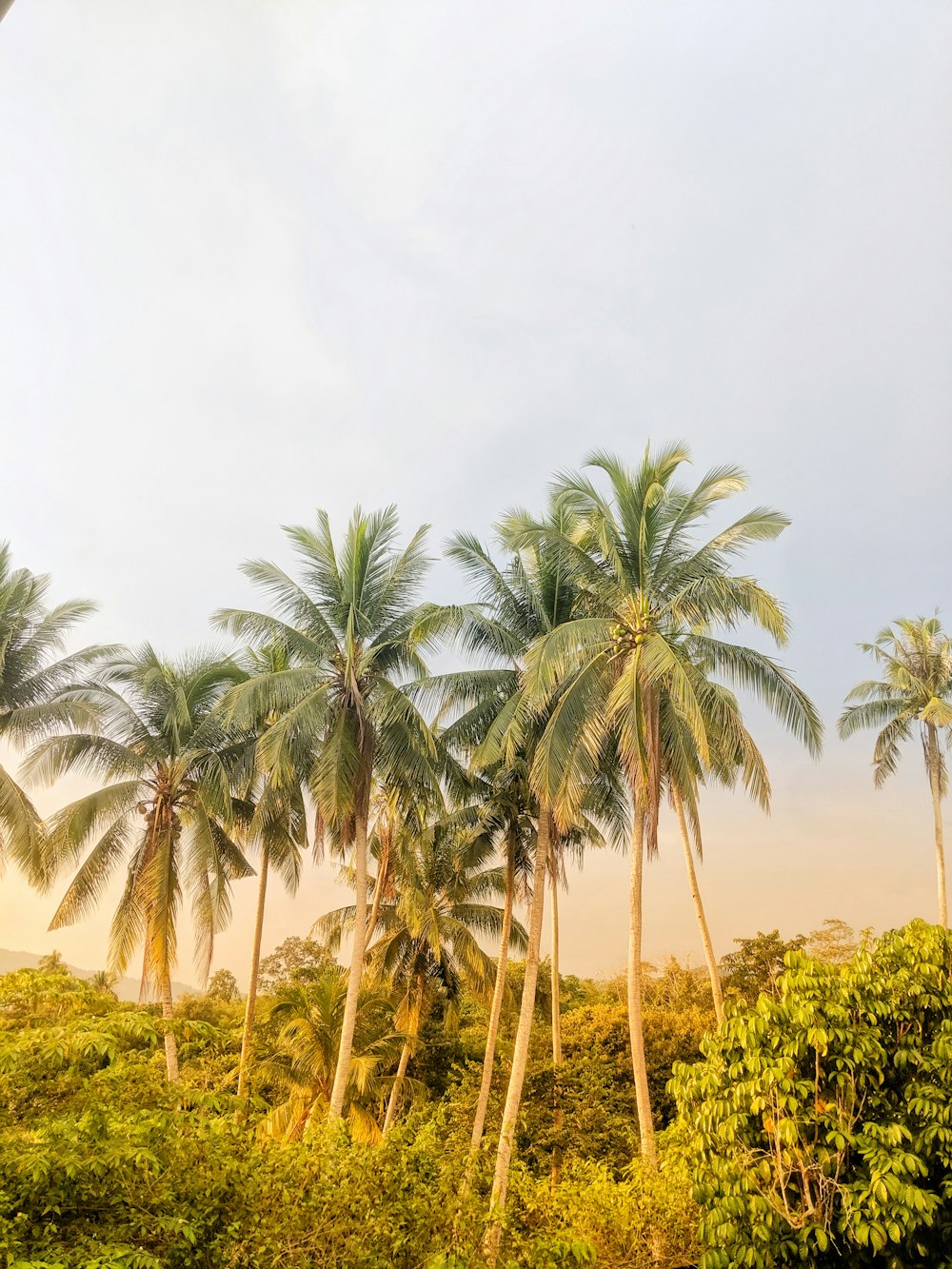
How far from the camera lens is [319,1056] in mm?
20188

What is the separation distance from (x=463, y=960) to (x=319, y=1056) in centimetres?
409

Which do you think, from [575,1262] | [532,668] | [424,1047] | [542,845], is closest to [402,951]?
[424,1047]

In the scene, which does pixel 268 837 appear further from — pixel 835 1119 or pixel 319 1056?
pixel 835 1119

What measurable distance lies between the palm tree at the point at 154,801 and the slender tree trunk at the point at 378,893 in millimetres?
3855

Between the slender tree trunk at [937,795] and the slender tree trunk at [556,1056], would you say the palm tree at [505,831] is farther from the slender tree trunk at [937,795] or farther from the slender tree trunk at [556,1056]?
the slender tree trunk at [937,795]

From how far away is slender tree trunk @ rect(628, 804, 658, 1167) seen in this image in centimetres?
1336

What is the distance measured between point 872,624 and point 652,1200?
830 inches

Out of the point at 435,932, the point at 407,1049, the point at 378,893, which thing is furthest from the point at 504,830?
the point at 407,1049

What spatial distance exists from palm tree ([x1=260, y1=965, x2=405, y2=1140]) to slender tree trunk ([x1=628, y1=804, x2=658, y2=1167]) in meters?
7.97

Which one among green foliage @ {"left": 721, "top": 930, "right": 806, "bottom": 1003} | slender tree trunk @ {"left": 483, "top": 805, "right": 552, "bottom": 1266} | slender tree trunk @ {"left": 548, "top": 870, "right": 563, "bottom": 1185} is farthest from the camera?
green foliage @ {"left": 721, "top": 930, "right": 806, "bottom": 1003}

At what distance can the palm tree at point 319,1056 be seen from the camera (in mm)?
20094

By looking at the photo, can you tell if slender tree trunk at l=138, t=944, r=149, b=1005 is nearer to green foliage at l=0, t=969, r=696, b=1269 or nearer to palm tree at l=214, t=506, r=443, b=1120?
palm tree at l=214, t=506, r=443, b=1120

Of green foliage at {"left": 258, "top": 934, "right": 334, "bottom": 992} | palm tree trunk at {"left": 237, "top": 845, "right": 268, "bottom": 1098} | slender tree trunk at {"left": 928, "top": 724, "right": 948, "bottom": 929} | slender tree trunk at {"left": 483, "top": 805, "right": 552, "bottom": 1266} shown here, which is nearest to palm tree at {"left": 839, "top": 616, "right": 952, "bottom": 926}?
slender tree trunk at {"left": 928, "top": 724, "right": 948, "bottom": 929}

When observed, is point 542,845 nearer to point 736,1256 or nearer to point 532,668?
point 532,668
